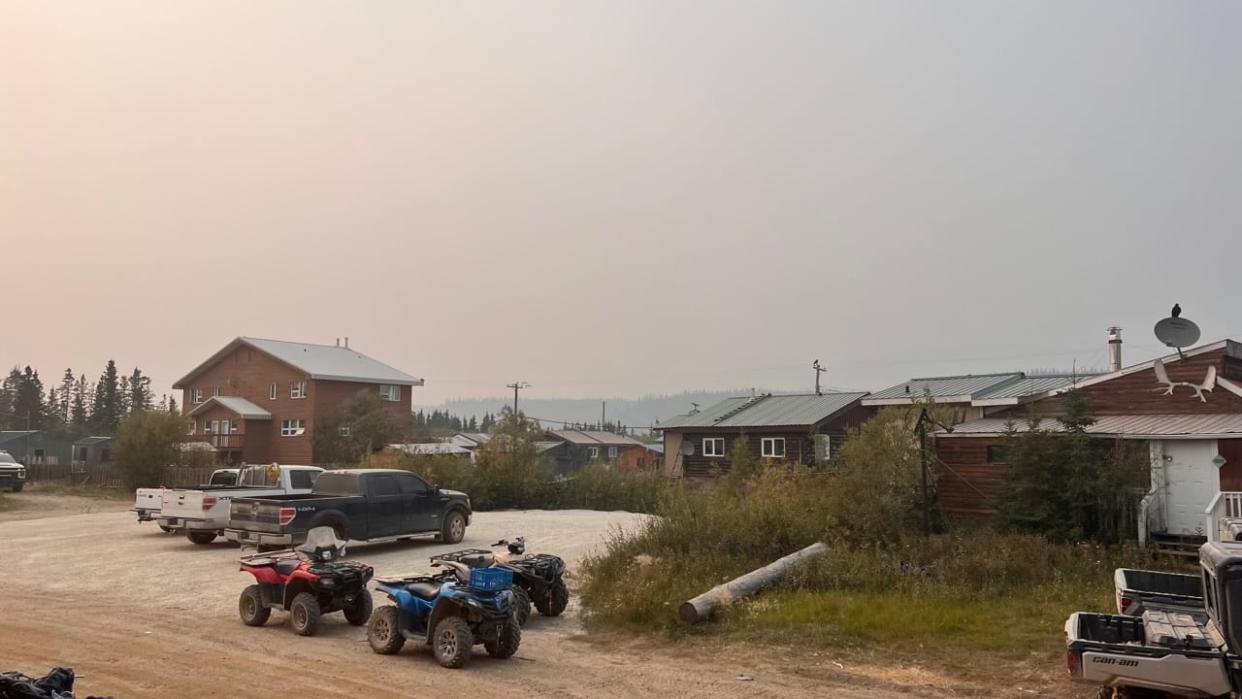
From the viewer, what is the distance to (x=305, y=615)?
10766 millimetres

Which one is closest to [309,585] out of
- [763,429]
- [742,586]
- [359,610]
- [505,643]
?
[359,610]

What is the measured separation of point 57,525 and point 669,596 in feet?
68.4

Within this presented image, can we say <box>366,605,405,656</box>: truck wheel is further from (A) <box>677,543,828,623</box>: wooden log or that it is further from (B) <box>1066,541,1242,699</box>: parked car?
(B) <box>1066,541,1242,699</box>: parked car

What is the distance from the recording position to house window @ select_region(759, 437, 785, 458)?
133 feet

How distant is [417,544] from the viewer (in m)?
20.0

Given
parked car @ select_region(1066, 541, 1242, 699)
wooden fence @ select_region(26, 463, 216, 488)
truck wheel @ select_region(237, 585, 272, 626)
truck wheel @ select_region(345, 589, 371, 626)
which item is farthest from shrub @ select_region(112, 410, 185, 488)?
parked car @ select_region(1066, 541, 1242, 699)

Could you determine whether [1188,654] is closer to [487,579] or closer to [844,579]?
[487,579]

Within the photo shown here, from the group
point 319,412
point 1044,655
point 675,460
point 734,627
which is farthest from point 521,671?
point 319,412

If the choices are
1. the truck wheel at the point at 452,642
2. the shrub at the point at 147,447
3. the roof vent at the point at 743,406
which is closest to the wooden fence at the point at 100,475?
the shrub at the point at 147,447

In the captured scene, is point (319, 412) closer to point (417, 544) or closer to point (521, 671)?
point (417, 544)

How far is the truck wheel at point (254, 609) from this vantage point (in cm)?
1130

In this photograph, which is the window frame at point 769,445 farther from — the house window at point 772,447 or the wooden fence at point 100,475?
the wooden fence at point 100,475

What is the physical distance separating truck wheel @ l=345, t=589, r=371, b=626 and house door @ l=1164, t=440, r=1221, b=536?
15145 mm

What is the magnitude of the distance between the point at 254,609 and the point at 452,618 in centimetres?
350
